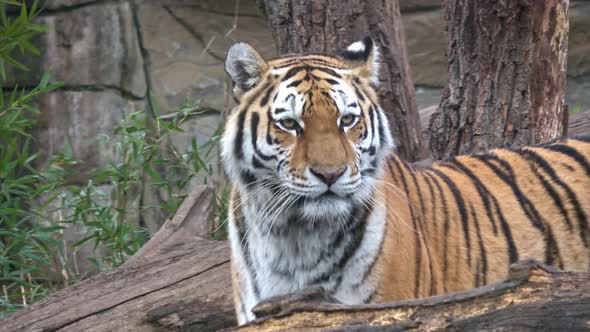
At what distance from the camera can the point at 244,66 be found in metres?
2.66

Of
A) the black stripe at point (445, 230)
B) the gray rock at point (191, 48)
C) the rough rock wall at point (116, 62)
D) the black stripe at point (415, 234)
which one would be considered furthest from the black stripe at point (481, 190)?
the gray rock at point (191, 48)

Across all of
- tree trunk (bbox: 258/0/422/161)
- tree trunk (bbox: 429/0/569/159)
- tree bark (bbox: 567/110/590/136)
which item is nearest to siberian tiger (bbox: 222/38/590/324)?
tree trunk (bbox: 429/0/569/159)

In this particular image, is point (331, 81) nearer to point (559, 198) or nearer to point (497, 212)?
point (497, 212)

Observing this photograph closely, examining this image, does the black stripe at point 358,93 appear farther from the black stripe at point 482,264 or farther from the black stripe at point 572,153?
the black stripe at point 572,153

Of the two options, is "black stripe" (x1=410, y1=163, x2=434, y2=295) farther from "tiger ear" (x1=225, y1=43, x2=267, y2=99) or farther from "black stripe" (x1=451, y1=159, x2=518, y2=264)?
"tiger ear" (x1=225, y1=43, x2=267, y2=99)

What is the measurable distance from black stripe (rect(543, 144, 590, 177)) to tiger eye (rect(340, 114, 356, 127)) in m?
0.98

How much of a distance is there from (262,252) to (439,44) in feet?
15.4

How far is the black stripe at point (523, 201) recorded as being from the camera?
293 cm

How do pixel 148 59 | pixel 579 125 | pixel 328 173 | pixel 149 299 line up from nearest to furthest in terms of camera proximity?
pixel 328 173
pixel 149 299
pixel 579 125
pixel 148 59

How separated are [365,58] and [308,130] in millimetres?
461

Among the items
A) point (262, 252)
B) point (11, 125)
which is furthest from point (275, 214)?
point (11, 125)

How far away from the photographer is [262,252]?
8.68ft

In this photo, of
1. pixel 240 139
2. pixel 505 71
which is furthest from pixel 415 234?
pixel 505 71

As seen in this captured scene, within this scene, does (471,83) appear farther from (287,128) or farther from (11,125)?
(11,125)
